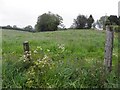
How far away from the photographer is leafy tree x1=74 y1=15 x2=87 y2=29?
56.3 metres

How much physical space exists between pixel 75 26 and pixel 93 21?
3.36 meters

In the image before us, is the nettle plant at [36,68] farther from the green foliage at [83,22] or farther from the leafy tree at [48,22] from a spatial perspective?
the green foliage at [83,22]

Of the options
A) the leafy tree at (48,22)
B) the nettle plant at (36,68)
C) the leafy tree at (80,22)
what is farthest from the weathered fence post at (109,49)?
→ the leafy tree at (80,22)

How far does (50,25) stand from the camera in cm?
5069

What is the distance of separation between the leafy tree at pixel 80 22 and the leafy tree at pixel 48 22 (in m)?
4.96

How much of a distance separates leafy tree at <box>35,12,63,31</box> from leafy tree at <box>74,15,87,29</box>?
16.3ft

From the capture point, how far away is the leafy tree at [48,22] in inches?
1973

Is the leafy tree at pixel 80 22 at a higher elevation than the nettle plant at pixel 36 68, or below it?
higher

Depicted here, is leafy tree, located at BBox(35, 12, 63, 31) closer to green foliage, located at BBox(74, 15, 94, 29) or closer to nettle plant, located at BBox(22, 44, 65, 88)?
green foliage, located at BBox(74, 15, 94, 29)

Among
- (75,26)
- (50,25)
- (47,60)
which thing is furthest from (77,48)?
(75,26)

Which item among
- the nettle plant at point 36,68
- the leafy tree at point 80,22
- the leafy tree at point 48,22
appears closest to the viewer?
the nettle plant at point 36,68

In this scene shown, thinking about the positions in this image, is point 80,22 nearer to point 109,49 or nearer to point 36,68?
point 109,49

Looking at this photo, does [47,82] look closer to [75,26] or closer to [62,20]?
[62,20]

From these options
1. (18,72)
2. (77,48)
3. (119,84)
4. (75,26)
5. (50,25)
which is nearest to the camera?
(119,84)
